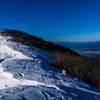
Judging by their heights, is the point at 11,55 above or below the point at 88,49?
above

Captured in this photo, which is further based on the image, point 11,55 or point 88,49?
point 88,49

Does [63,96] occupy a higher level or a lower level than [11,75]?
lower

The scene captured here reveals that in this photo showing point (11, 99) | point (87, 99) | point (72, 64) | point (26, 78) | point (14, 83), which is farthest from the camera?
point (72, 64)

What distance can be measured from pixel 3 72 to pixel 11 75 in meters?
0.44

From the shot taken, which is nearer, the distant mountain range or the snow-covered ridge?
the snow-covered ridge

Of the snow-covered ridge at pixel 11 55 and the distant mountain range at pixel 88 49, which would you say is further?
the distant mountain range at pixel 88 49

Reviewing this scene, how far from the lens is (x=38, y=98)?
1.87 meters

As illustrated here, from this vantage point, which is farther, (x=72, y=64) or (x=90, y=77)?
(x=72, y=64)

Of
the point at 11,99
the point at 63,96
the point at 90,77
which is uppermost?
the point at 11,99

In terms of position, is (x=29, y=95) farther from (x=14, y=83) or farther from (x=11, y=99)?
(x=14, y=83)

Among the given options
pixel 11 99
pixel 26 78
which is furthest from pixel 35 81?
pixel 11 99

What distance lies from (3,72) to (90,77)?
3783mm

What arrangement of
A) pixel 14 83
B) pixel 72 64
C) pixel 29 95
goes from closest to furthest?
pixel 29 95
pixel 14 83
pixel 72 64

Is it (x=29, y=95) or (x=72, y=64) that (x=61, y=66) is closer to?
(x=72, y=64)
